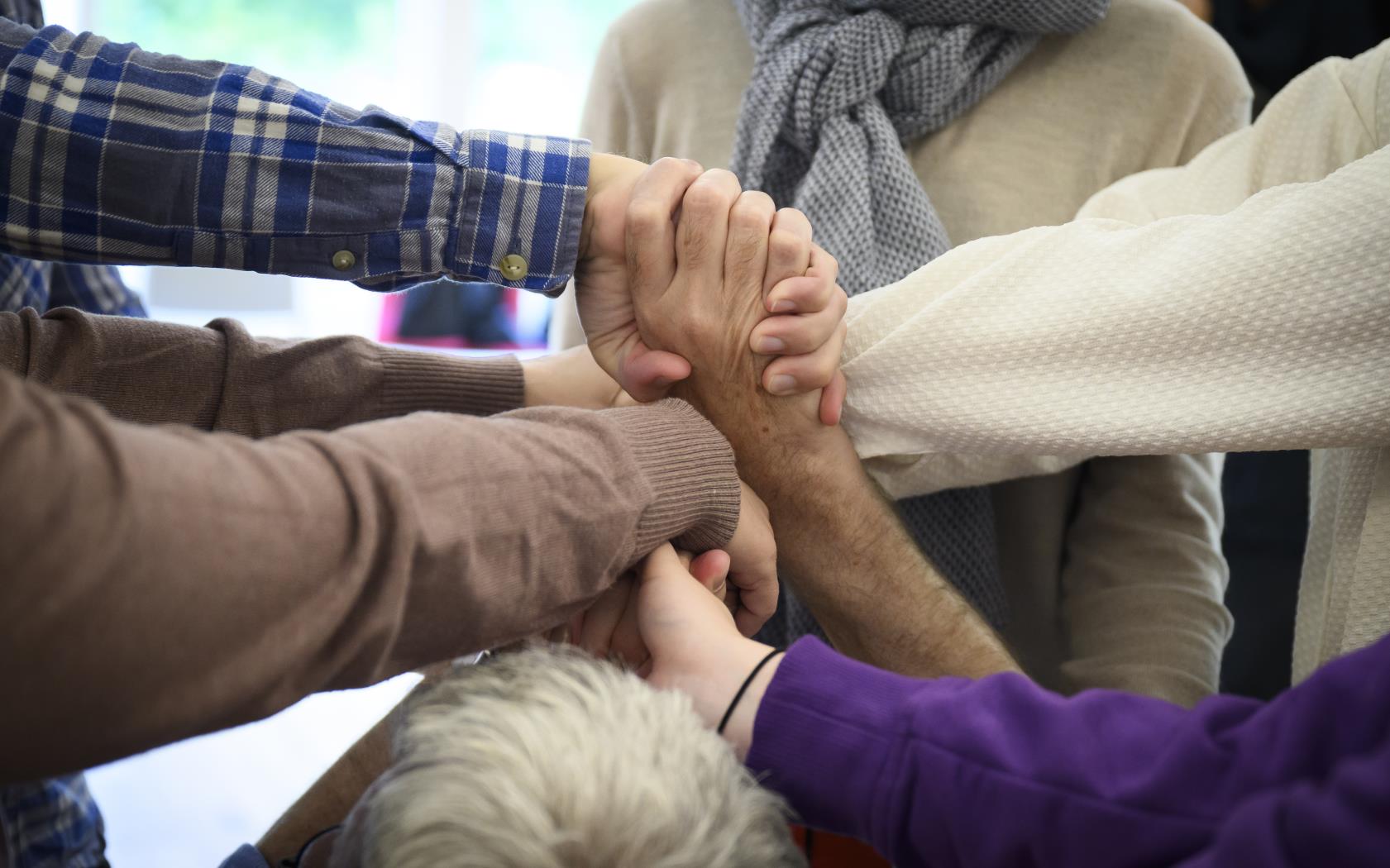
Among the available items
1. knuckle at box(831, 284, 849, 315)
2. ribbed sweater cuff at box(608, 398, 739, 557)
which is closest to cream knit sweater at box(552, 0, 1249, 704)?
knuckle at box(831, 284, 849, 315)

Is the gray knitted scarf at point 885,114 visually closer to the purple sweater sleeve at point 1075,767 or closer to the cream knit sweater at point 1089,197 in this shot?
the cream knit sweater at point 1089,197

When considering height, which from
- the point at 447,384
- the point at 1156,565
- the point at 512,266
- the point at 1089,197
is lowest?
the point at 1156,565

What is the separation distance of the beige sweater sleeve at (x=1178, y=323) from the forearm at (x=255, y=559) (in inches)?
13.4

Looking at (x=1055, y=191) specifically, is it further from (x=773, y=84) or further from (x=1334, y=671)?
(x=1334, y=671)

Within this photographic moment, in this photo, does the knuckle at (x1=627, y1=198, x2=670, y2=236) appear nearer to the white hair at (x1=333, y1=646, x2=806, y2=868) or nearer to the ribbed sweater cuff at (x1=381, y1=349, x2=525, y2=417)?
the ribbed sweater cuff at (x1=381, y1=349, x2=525, y2=417)

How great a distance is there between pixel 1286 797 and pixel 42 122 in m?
0.82

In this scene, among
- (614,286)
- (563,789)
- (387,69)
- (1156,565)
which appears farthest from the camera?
(387,69)

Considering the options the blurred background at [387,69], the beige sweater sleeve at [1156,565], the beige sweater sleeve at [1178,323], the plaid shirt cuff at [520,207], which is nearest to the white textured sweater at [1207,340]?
the beige sweater sleeve at [1178,323]

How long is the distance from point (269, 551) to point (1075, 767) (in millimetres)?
363

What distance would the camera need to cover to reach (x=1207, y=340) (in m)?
0.69

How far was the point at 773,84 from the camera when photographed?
967mm

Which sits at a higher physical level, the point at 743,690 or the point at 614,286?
the point at 614,286

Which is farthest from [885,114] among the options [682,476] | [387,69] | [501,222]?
[387,69]

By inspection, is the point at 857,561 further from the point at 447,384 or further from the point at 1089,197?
the point at 1089,197
